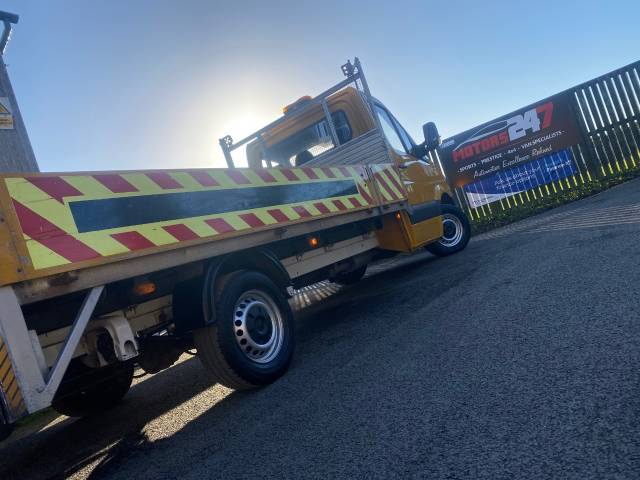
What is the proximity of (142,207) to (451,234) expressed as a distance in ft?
19.0

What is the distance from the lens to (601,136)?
10.7m

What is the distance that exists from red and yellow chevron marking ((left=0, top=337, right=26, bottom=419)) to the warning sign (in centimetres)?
616

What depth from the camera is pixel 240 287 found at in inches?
135

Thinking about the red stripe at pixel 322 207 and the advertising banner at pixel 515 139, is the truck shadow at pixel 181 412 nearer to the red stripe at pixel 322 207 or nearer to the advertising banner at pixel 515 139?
the red stripe at pixel 322 207

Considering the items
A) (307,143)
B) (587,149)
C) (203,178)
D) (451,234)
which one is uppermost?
(307,143)

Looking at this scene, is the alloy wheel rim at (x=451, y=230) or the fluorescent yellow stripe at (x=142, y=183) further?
the alloy wheel rim at (x=451, y=230)

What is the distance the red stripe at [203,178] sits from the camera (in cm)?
322

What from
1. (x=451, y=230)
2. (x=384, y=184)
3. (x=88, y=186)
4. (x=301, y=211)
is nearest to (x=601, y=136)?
(x=451, y=230)

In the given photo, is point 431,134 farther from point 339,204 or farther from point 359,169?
point 339,204

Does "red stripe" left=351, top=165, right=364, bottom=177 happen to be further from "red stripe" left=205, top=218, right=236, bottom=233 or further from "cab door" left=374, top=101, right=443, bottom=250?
"red stripe" left=205, top=218, right=236, bottom=233

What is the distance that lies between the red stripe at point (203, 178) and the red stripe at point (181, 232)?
369mm

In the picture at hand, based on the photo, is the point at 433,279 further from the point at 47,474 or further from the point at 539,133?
the point at 539,133

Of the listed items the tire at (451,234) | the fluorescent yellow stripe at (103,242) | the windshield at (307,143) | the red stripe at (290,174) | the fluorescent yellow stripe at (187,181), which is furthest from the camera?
the tire at (451,234)

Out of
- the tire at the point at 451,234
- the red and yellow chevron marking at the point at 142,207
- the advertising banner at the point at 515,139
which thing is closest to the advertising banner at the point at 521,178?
the advertising banner at the point at 515,139
